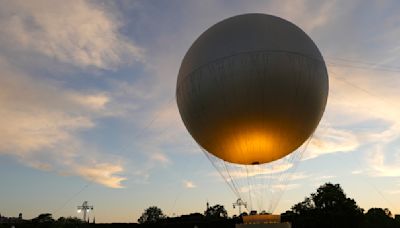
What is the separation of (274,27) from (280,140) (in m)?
5.68

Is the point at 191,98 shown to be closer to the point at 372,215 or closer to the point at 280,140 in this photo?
the point at 280,140

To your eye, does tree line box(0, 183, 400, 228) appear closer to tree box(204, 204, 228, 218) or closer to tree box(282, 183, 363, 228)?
tree box(282, 183, 363, 228)

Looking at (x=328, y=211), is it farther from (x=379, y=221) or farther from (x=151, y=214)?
(x=151, y=214)

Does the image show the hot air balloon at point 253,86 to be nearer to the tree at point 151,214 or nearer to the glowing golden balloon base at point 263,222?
the glowing golden balloon base at point 263,222

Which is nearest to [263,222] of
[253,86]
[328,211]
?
[253,86]

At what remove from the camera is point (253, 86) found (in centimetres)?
1700

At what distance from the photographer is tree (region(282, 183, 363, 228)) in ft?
205

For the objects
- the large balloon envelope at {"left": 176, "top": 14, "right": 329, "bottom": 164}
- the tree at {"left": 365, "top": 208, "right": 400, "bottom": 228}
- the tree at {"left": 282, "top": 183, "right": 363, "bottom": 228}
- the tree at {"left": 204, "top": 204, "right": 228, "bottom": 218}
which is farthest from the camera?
the tree at {"left": 204, "top": 204, "right": 228, "bottom": 218}

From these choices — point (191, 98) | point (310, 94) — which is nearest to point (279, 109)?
point (310, 94)

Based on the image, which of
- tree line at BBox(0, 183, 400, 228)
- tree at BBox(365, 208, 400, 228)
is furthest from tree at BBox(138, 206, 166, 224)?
tree at BBox(365, 208, 400, 228)

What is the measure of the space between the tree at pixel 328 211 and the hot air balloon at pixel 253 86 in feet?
158

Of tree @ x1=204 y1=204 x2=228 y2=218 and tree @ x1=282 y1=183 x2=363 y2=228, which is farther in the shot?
tree @ x1=204 y1=204 x2=228 y2=218

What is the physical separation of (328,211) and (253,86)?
60.2 meters

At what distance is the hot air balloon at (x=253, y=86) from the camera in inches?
673
